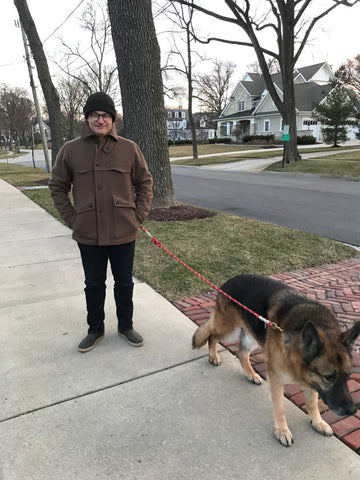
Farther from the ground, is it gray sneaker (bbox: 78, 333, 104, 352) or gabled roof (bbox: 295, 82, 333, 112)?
gabled roof (bbox: 295, 82, 333, 112)

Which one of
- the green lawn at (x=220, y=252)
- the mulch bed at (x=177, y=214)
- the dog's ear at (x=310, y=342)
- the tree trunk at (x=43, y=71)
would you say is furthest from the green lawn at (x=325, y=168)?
the dog's ear at (x=310, y=342)

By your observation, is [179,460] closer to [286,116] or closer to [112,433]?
[112,433]

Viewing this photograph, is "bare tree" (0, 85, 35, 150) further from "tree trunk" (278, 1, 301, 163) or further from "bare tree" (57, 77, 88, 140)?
"tree trunk" (278, 1, 301, 163)

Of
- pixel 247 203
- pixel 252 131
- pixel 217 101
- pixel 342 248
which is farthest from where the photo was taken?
pixel 217 101

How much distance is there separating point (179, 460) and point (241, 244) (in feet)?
13.9

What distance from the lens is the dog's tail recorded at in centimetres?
286

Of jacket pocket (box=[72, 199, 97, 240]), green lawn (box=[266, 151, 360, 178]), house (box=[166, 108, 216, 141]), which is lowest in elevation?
green lawn (box=[266, 151, 360, 178])

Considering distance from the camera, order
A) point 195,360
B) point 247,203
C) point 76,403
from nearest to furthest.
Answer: point 76,403 → point 195,360 → point 247,203

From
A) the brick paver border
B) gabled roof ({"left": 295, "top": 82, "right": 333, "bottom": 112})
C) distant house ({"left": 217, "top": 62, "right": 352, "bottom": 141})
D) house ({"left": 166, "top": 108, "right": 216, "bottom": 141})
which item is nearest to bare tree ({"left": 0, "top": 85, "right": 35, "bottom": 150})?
house ({"left": 166, "top": 108, "right": 216, "bottom": 141})

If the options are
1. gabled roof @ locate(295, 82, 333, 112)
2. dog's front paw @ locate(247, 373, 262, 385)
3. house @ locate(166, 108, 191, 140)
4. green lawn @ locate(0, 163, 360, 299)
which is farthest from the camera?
house @ locate(166, 108, 191, 140)

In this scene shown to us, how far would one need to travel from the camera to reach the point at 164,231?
6.70 m

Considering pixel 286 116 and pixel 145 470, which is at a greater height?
pixel 286 116

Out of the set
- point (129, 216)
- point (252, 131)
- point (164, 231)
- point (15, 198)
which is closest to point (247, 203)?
point (164, 231)

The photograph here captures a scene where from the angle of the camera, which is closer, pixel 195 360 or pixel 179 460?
pixel 179 460
